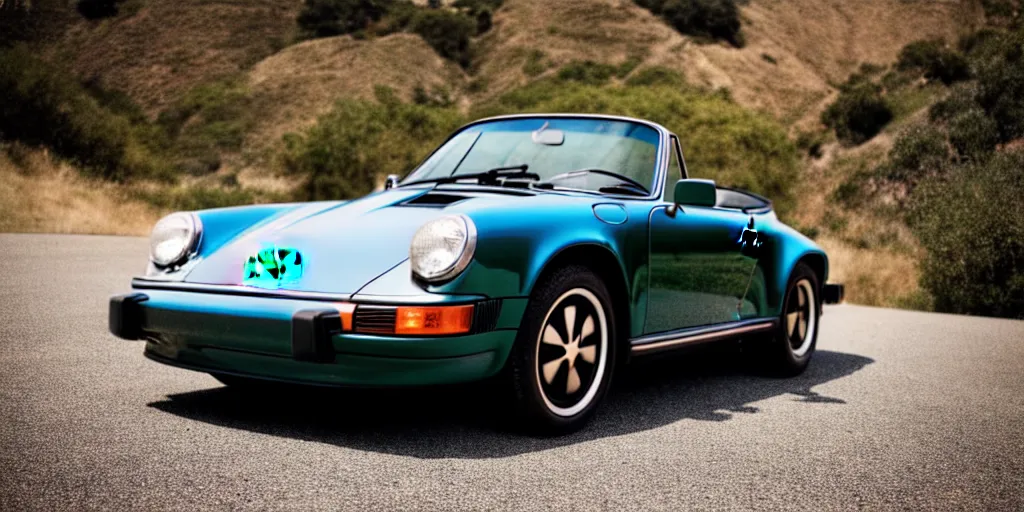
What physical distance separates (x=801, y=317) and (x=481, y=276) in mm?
3144

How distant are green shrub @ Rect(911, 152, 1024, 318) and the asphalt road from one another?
6.06 metres

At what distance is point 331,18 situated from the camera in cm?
6744

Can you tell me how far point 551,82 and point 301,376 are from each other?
57605 mm

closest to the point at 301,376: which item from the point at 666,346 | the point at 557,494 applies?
the point at 557,494

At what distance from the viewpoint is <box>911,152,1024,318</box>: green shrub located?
11680 mm

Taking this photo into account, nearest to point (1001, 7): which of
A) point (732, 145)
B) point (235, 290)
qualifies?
point (732, 145)

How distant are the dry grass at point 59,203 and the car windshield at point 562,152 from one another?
37.7 feet

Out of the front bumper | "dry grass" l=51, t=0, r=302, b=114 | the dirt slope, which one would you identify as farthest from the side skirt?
the dirt slope

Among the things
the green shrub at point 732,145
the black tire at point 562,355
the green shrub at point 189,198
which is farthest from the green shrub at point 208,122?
the black tire at point 562,355

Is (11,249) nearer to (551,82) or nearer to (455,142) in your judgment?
(455,142)

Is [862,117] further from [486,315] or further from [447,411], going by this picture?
[486,315]

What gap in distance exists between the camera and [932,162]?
84.3 feet

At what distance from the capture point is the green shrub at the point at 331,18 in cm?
6706

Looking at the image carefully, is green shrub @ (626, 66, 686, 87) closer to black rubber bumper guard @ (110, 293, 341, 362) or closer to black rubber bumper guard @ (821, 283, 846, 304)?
black rubber bumper guard @ (821, 283, 846, 304)
